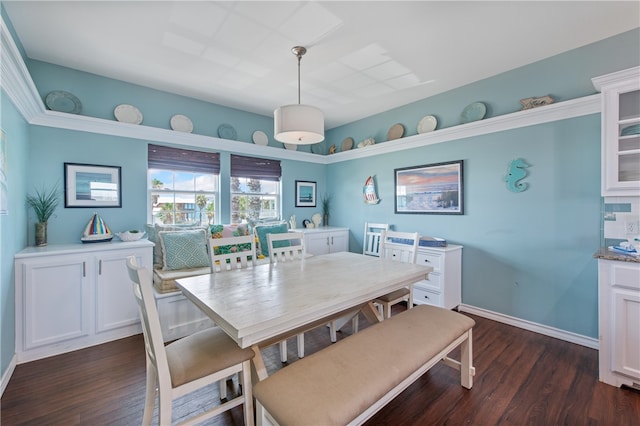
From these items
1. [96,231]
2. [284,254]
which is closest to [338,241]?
[284,254]

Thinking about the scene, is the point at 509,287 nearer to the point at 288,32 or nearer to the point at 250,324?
the point at 250,324

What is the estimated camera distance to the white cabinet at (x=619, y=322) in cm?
187

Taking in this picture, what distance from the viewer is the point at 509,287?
3.07m

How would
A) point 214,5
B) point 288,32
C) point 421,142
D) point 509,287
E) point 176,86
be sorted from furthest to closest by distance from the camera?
point 421,142, point 176,86, point 509,287, point 288,32, point 214,5

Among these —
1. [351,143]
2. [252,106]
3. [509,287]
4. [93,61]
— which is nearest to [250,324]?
[509,287]

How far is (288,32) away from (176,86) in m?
1.87

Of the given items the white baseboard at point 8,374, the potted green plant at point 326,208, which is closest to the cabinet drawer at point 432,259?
the potted green plant at point 326,208

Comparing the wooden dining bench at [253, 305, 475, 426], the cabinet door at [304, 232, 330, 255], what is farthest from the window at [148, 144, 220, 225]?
the wooden dining bench at [253, 305, 475, 426]

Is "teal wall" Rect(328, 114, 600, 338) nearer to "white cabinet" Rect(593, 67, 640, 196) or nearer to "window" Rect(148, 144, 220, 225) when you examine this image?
"white cabinet" Rect(593, 67, 640, 196)

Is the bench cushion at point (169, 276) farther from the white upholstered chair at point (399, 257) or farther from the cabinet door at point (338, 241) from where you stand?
the cabinet door at point (338, 241)

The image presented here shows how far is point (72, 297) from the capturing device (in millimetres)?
2469

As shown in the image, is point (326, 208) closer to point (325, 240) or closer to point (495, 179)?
point (325, 240)

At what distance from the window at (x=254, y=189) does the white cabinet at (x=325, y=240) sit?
67 centimetres

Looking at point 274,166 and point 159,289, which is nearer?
point 159,289
